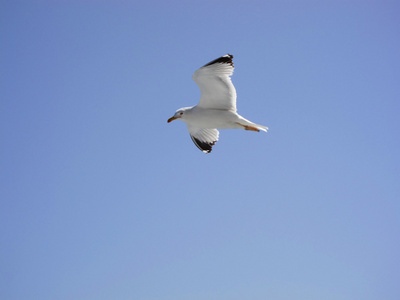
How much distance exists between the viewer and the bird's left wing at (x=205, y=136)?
41.1 ft

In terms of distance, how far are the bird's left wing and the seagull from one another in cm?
120

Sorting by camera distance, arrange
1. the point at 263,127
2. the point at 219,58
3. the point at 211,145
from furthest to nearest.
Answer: the point at 211,145
the point at 263,127
the point at 219,58

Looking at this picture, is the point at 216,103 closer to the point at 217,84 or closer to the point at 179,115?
the point at 217,84

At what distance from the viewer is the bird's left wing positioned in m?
12.5

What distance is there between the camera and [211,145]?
12539mm

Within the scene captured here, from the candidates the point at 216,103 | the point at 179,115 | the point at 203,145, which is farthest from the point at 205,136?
the point at 216,103

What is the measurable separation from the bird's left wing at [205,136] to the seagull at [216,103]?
3.94 feet

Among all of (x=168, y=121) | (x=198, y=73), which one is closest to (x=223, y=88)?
(x=198, y=73)

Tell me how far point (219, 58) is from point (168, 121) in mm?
1968

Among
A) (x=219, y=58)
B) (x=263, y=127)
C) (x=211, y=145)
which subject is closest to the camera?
(x=219, y=58)

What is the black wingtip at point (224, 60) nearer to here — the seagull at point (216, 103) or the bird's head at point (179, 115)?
the seagull at point (216, 103)

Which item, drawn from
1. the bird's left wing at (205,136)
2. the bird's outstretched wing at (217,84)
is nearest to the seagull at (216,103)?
the bird's outstretched wing at (217,84)

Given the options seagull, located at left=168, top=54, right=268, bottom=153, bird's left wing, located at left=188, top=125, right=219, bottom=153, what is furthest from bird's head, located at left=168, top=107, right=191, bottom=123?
bird's left wing, located at left=188, top=125, right=219, bottom=153

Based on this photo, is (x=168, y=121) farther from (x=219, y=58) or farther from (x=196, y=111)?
(x=219, y=58)
